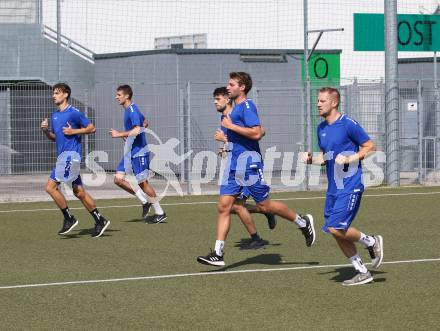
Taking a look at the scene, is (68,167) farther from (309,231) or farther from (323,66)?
(323,66)

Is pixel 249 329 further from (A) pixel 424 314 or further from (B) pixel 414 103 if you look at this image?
(B) pixel 414 103

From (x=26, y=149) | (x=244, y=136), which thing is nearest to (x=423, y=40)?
(x=26, y=149)

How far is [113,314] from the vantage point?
8.18m

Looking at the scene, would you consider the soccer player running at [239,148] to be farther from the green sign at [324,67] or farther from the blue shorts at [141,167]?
the green sign at [324,67]

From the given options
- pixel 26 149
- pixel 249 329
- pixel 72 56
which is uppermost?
pixel 72 56

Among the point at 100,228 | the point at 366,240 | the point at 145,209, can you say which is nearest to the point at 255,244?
the point at 100,228

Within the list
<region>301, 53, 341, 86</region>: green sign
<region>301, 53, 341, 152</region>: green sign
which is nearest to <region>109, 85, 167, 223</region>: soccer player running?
<region>301, 53, 341, 152</region>: green sign

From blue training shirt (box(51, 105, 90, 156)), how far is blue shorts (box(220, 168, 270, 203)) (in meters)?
3.33

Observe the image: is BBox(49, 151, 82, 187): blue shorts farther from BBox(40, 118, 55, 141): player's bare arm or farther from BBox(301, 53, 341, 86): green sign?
BBox(301, 53, 341, 86): green sign

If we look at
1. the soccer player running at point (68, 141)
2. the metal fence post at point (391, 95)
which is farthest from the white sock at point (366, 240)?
the metal fence post at point (391, 95)

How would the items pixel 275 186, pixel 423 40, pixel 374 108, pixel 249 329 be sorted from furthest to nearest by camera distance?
pixel 423 40
pixel 374 108
pixel 275 186
pixel 249 329

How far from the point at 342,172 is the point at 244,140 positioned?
1830mm

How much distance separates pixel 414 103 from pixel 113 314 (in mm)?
19561

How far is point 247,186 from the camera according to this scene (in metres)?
11.3
